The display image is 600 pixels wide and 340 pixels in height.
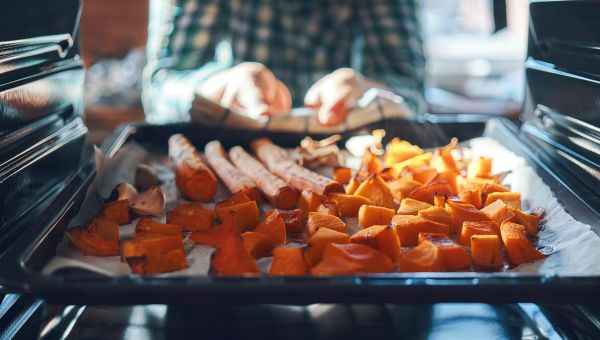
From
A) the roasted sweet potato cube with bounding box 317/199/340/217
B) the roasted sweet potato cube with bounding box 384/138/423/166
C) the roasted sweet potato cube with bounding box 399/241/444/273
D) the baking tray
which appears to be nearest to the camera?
the baking tray

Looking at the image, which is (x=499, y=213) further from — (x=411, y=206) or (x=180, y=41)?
(x=180, y=41)

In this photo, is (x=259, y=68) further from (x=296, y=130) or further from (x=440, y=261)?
(x=440, y=261)

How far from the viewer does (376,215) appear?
916mm

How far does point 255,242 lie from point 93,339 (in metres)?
0.24

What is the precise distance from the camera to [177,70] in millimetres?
2205

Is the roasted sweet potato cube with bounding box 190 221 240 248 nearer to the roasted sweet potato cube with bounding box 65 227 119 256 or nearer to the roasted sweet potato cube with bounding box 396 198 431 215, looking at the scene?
the roasted sweet potato cube with bounding box 65 227 119 256

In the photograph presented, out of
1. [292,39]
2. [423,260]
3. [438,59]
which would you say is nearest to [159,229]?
[423,260]

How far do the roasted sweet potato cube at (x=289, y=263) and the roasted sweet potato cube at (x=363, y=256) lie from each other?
0.10 ft

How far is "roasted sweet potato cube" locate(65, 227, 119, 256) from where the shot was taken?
31.9 inches

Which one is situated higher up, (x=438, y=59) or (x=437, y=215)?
(x=437, y=215)

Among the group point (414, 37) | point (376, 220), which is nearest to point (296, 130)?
point (376, 220)

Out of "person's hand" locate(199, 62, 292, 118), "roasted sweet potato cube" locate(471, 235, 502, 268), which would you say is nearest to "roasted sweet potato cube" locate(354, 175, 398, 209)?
"roasted sweet potato cube" locate(471, 235, 502, 268)

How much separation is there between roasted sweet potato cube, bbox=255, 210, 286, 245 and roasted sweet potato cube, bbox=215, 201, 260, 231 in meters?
0.05

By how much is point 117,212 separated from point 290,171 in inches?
13.4
